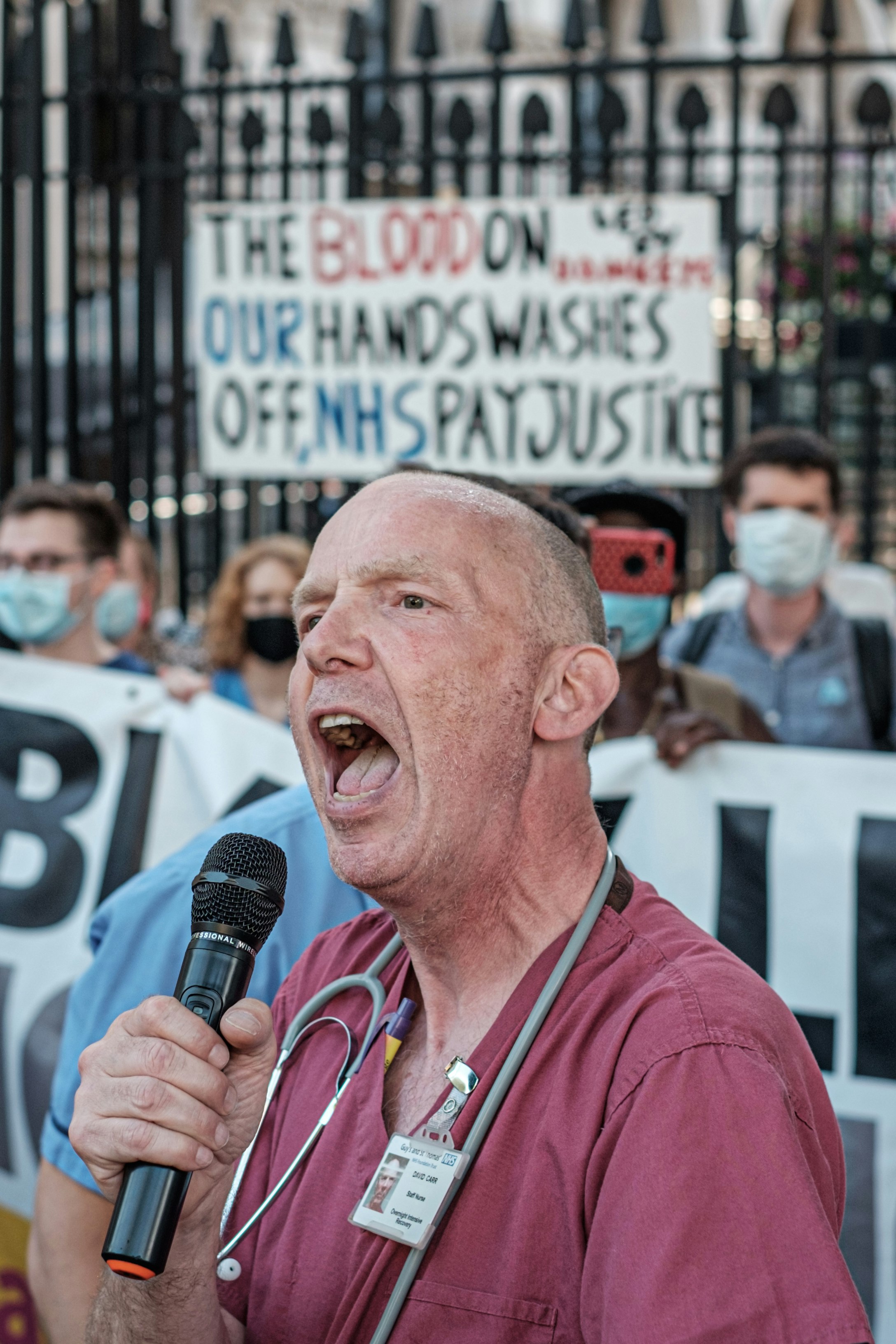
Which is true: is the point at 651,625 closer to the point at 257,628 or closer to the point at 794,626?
the point at 794,626

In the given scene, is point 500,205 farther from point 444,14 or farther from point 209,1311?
point 444,14

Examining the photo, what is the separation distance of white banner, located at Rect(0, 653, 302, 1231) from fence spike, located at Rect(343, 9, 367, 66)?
324 cm

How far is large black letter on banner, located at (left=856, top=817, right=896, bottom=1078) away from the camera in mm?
2975

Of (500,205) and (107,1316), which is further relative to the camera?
(500,205)

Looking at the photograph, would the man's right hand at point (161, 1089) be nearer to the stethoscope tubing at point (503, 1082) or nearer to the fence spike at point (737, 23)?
the stethoscope tubing at point (503, 1082)

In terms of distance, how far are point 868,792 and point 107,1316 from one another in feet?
6.93

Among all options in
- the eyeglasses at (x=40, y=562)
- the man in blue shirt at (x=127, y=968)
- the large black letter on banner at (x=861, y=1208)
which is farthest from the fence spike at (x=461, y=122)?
the large black letter on banner at (x=861, y=1208)

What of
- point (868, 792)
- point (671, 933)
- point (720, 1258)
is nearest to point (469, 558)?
point (671, 933)

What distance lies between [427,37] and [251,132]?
33.2 inches

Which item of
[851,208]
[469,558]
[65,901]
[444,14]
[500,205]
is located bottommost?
[65,901]

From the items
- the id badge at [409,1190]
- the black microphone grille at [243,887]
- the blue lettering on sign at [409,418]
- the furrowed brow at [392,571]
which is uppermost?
the blue lettering on sign at [409,418]

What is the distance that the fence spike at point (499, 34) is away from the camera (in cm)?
556

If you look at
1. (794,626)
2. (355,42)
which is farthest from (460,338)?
(794,626)

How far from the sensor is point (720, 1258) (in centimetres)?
126
